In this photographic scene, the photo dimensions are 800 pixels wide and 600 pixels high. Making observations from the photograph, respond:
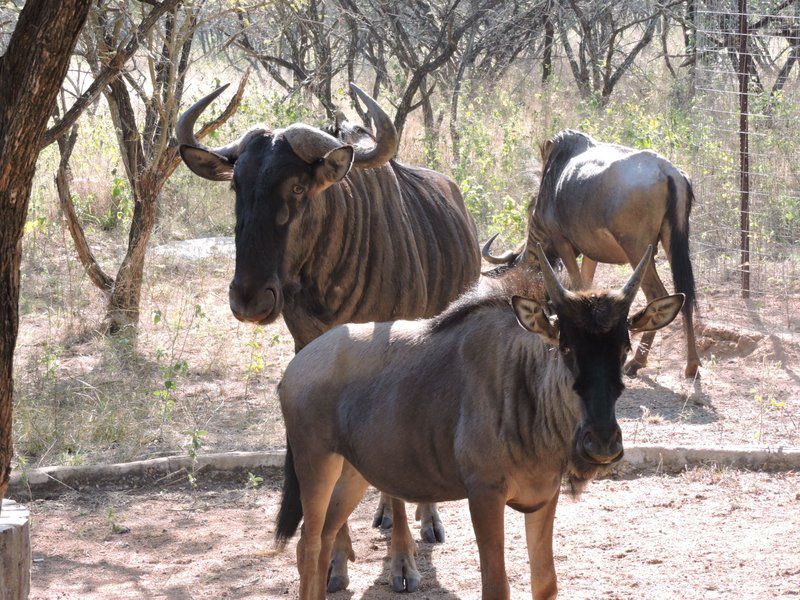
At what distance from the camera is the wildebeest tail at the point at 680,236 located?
27.0ft

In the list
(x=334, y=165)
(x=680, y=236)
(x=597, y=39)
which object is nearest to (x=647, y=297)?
(x=680, y=236)

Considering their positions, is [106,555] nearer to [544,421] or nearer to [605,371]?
[544,421]

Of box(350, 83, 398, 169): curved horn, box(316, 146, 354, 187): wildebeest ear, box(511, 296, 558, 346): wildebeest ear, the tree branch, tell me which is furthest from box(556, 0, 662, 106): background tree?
box(511, 296, 558, 346): wildebeest ear

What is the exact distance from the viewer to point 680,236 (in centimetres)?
829

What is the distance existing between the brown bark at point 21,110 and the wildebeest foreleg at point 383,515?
104 inches

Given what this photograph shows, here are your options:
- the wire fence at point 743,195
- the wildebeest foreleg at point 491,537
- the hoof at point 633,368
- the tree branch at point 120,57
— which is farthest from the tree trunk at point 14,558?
the wire fence at point 743,195

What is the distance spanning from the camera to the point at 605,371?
3.43m

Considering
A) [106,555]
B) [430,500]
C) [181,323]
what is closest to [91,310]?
[181,323]

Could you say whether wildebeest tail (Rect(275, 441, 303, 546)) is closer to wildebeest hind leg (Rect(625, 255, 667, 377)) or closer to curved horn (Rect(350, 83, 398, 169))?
curved horn (Rect(350, 83, 398, 169))

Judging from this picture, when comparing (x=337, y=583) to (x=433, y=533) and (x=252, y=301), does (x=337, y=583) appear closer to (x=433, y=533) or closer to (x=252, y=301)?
(x=433, y=533)

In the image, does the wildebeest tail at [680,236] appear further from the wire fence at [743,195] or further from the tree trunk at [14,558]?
the tree trunk at [14,558]

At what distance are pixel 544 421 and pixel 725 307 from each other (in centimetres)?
690

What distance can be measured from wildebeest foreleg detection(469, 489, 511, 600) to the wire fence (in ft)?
21.6

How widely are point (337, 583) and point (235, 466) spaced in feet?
5.25
